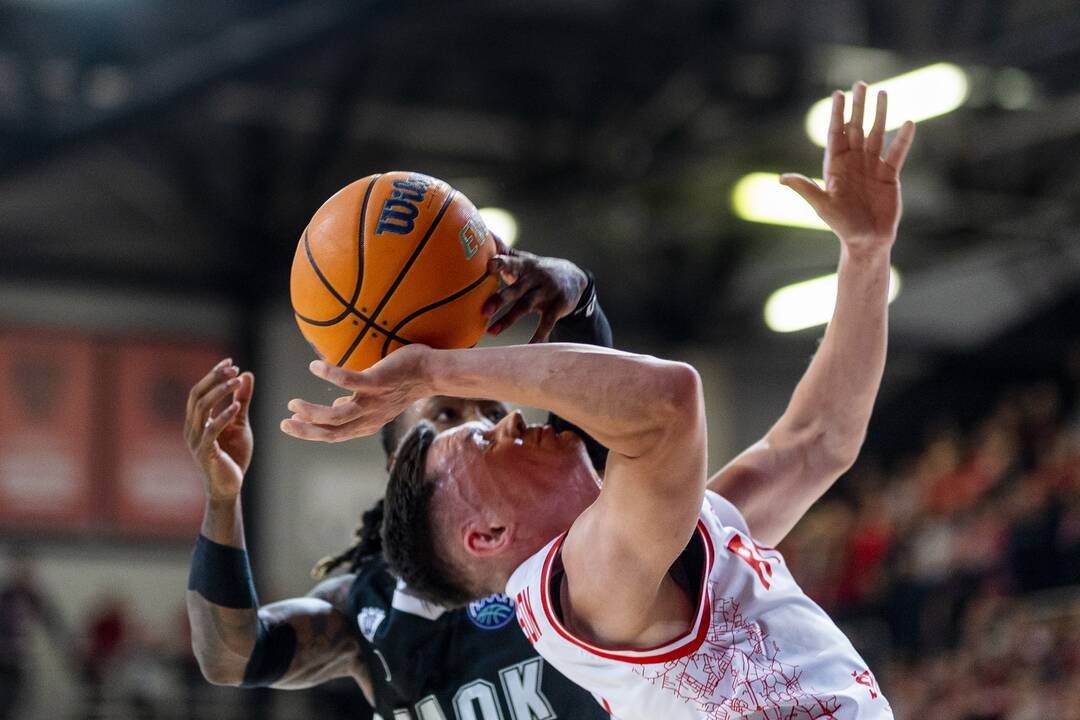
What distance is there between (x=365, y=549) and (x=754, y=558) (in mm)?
1411

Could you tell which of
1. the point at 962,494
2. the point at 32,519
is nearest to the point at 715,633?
the point at 962,494

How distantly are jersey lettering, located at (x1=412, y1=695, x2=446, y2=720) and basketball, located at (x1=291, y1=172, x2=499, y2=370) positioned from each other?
116 centimetres

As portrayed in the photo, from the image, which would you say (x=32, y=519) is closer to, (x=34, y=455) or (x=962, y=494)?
(x=34, y=455)

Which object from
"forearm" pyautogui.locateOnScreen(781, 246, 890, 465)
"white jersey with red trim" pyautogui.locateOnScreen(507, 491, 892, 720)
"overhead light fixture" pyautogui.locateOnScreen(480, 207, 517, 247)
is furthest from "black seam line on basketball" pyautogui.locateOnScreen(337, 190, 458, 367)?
"overhead light fixture" pyautogui.locateOnScreen(480, 207, 517, 247)

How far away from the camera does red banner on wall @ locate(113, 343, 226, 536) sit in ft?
52.6

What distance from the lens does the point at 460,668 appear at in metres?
3.76

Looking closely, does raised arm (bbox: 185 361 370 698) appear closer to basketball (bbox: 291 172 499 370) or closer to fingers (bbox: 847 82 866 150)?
basketball (bbox: 291 172 499 370)

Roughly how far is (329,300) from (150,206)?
46.5ft

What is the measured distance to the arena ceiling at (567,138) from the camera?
1184 centimetres

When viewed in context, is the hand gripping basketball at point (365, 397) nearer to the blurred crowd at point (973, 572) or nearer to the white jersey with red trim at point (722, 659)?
the white jersey with red trim at point (722, 659)

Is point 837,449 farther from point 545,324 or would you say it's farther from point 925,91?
point 925,91

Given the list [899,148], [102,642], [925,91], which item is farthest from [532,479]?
[102,642]

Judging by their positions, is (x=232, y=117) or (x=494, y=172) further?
(x=494, y=172)

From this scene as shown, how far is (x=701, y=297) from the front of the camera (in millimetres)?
18797
